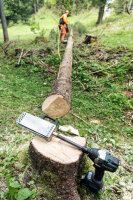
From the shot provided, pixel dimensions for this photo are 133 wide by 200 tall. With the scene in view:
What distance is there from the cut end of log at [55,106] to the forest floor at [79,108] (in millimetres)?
564

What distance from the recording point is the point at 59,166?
4.49 feet

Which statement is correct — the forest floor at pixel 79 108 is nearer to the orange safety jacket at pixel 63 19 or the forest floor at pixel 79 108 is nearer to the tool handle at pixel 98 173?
the tool handle at pixel 98 173

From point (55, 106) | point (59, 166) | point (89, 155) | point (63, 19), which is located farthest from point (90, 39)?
point (59, 166)

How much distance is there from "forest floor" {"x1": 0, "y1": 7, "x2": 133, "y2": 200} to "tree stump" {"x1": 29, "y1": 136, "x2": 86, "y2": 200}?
0.30ft

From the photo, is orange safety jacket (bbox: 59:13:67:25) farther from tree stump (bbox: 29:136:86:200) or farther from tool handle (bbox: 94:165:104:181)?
tool handle (bbox: 94:165:104:181)

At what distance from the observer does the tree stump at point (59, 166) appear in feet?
4.53

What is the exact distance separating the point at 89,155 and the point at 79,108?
2.36 m

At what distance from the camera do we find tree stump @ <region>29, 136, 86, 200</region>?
1382mm

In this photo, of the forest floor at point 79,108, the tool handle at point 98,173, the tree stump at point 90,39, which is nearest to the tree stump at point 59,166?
the forest floor at point 79,108

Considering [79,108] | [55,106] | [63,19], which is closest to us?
[55,106]

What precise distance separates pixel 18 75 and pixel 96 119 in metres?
3.28

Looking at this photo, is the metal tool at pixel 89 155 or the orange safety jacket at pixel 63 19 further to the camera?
the orange safety jacket at pixel 63 19

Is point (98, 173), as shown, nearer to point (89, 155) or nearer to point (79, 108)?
point (89, 155)

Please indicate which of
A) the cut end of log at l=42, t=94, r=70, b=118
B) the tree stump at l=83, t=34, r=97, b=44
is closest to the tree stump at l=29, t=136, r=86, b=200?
the cut end of log at l=42, t=94, r=70, b=118
